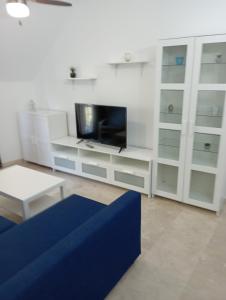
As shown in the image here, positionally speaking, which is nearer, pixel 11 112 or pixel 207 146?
pixel 207 146

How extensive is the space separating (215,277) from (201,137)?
1.48 meters

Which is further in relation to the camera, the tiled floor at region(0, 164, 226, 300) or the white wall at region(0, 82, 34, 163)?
the white wall at region(0, 82, 34, 163)

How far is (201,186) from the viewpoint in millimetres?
3021

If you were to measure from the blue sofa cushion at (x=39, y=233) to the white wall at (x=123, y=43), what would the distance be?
174cm

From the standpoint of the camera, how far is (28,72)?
4.38m

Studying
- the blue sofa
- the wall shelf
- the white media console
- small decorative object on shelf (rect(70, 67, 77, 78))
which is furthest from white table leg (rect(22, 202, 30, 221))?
small decorative object on shelf (rect(70, 67, 77, 78))

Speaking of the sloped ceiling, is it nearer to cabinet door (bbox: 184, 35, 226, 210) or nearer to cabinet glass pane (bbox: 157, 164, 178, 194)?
cabinet door (bbox: 184, 35, 226, 210)

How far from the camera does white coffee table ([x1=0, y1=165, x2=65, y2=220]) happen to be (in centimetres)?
239

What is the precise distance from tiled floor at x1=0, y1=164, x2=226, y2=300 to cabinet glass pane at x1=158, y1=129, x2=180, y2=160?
609 mm

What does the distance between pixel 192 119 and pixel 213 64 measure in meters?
0.66

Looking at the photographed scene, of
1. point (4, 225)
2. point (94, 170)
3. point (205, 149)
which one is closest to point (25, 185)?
point (4, 225)

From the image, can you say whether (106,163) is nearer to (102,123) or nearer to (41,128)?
(102,123)

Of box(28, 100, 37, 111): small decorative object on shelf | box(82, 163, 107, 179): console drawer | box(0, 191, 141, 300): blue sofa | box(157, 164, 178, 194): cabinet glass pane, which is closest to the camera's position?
box(0, 191, 141, 300): blue sofa

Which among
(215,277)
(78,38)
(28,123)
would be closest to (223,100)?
(215,277)
